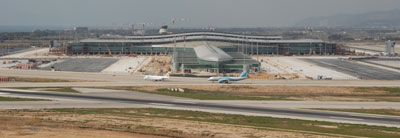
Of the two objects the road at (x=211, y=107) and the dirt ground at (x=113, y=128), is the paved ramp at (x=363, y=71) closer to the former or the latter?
the road at (x=211, y=107)

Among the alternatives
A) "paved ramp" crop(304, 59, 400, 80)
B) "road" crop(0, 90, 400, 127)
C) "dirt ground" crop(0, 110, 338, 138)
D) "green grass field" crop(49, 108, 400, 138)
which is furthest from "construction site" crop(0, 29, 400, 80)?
"dirt ground" crop(0, 110, 338, 138)

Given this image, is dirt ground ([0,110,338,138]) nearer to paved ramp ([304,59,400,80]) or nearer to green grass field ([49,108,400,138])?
green grass field ([49,108,400,138])

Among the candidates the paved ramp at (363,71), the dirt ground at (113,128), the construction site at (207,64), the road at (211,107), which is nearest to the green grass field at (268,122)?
the dirt ground at (113,128)

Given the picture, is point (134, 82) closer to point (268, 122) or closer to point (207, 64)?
point (207, 64)

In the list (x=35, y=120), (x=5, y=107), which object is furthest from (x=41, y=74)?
(x=35, y=120)

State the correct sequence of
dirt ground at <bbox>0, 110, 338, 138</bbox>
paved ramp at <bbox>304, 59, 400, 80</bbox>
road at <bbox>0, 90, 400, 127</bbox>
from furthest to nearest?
paved ramp at <bbox>304, 59, 400, 80</bbox> → road at <bbox>0, 90, 400, 127</bbox> → dirt ground at <bbox>0, 110, 338, 138</bbox>

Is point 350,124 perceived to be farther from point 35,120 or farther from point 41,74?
point 41,74

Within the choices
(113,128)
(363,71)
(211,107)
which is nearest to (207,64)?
(363,71)
